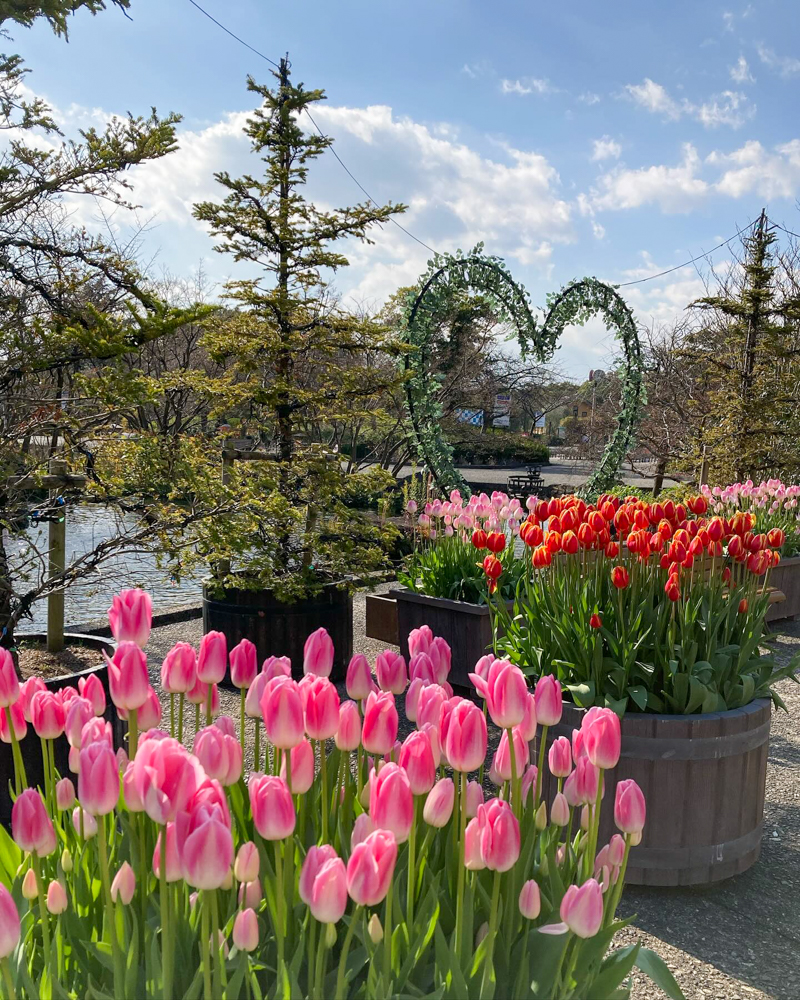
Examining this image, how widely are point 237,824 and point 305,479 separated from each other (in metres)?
4.19

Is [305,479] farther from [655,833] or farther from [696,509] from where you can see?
[655,833]

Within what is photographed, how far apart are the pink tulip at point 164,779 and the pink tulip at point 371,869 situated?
8.8 inches

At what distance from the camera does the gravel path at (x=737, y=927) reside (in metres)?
2.54

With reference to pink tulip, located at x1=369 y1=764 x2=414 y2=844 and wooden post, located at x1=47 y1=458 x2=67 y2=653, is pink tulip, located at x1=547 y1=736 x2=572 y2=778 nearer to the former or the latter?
pink tulip, located at x1=369 y1=764 x2=414 y2=844

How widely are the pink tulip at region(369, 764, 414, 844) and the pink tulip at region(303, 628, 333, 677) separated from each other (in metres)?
0.48

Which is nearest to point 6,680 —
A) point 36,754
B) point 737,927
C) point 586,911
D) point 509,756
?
point 509,756

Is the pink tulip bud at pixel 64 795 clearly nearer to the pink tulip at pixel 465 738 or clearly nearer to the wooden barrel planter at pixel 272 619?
the pink tulip at pixel 465 738

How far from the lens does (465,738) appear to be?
4.14 feet

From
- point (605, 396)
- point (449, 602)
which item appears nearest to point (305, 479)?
point (449, 602)

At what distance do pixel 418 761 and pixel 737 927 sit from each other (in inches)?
87.4

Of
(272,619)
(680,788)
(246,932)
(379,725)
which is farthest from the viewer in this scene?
(272,619)

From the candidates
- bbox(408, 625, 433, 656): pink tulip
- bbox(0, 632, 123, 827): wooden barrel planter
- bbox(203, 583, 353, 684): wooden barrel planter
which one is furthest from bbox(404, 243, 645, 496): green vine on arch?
bbox(408, 625, 433, 656): pink tulip

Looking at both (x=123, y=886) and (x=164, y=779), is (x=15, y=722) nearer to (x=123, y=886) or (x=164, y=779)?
(x=123, y=886)

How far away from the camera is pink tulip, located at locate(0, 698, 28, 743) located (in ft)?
4.95
